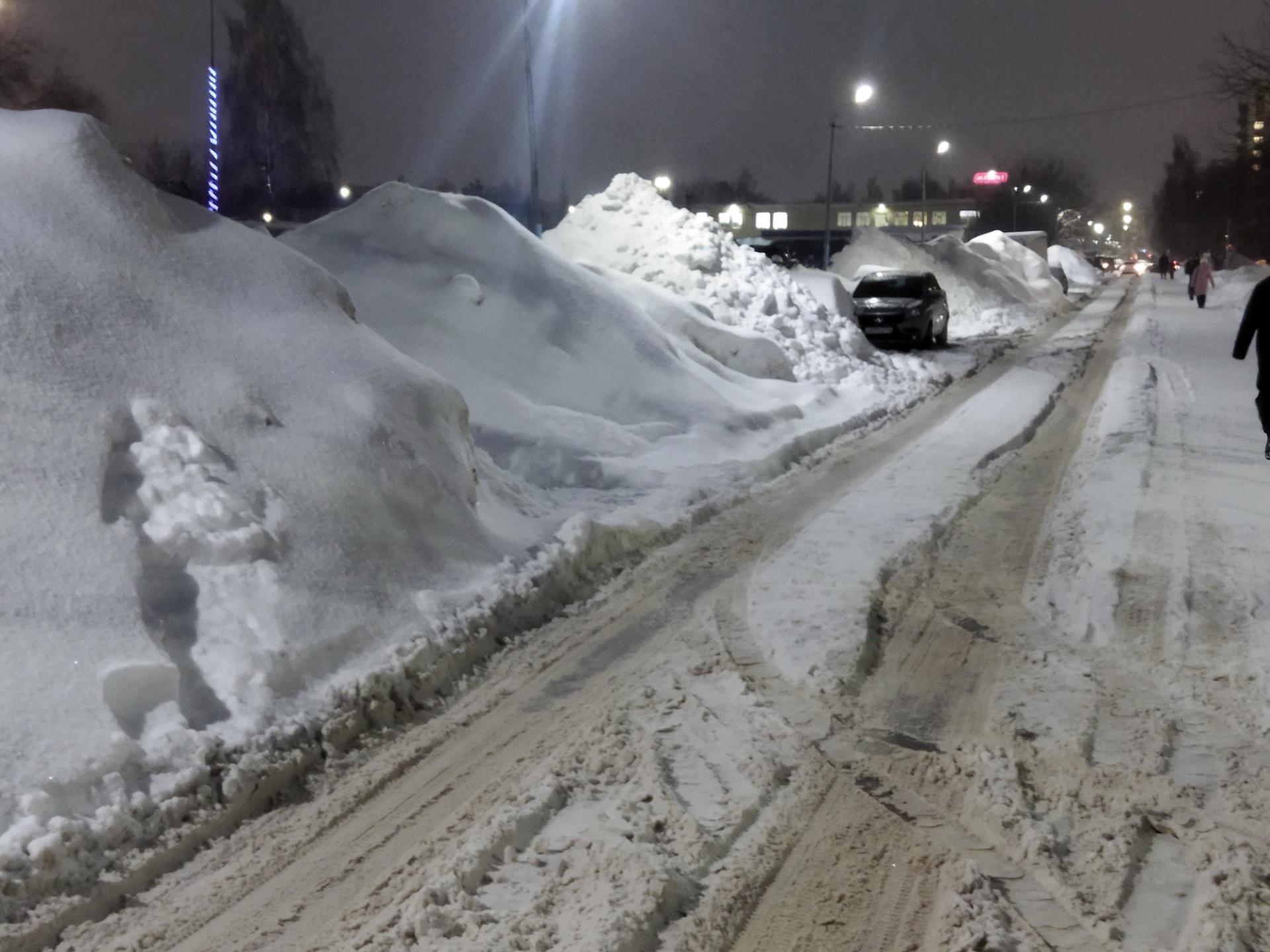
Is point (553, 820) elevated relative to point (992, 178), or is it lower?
lower

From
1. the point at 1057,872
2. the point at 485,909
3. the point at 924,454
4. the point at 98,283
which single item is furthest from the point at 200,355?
the point at 924,454

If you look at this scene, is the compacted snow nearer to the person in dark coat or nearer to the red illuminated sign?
the person in dark coat

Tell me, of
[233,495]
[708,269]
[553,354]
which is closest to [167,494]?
[233,495]

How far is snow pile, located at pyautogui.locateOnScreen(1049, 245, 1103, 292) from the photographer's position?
58344 mm

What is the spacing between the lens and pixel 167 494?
5.38 m

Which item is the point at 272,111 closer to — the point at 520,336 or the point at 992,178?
the point at 520,336

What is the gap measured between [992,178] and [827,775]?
11214cm

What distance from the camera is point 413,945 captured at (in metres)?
3.26

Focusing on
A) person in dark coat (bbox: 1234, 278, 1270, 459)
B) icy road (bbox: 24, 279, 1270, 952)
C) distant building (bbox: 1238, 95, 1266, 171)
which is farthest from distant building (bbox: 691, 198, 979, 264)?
icy road (bbox: 24, 279, 1270, 952)

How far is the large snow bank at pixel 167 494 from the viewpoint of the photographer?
407 cm

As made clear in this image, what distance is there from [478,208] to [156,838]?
449 inches

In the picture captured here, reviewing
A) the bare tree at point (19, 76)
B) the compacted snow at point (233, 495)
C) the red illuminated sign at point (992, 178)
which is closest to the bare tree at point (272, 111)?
the bare tree at point (19, 76)

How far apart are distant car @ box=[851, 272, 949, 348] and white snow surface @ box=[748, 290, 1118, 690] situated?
26.4 ft

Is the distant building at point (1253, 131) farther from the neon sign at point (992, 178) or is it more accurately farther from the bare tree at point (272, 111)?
the neon sign at point (992, 178)
